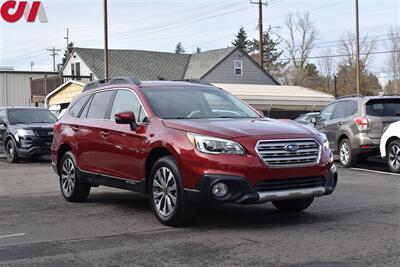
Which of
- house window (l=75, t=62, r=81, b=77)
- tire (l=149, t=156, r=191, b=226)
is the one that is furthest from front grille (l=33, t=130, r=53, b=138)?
house window (l=75, t=62, r=81, b=77)

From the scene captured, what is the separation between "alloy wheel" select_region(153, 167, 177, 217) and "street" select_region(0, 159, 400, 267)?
226 mm

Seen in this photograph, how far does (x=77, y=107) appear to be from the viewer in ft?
30.2

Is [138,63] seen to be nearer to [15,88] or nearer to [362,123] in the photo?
[15,88]

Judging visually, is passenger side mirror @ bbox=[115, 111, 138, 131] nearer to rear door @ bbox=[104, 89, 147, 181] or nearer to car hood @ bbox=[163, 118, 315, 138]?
rear door @ bbox=[104, 89, 147, 181]

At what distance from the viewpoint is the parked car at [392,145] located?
12.2 meters

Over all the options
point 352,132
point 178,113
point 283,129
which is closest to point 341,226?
point 283,129

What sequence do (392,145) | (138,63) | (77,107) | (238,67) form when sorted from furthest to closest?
(238,67)
(138,63)
(392,145)
(77,107)

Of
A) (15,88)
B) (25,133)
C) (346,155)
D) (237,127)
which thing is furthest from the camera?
(15,88)

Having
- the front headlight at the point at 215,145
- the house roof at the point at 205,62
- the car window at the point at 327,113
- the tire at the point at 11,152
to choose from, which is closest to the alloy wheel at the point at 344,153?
the car window at the point at 327,113

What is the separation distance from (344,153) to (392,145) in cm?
163

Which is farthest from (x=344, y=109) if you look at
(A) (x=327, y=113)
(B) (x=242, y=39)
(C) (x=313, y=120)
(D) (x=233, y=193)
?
(B) (x=242, y=39)

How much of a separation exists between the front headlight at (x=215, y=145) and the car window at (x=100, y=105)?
89.0 inches

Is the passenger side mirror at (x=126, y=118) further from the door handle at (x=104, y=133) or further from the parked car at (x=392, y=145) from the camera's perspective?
the parked car at (x=392, y=145)

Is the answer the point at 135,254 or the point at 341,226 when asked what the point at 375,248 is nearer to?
the point at 341,226
